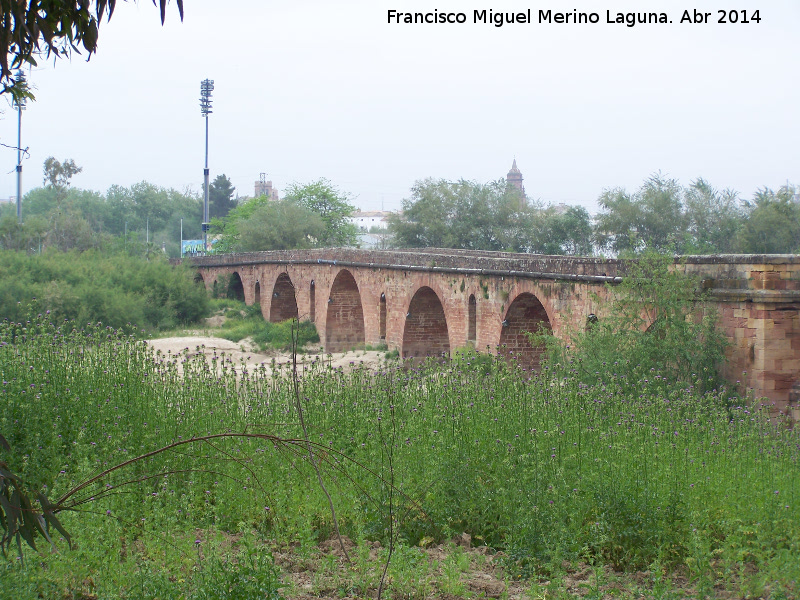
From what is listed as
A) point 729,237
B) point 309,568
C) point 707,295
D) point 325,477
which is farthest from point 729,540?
point 729,237

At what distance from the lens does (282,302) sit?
31875 millimetres

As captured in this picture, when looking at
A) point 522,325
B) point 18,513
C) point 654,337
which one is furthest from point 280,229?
point 18,513

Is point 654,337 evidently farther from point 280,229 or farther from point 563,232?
point 280,229

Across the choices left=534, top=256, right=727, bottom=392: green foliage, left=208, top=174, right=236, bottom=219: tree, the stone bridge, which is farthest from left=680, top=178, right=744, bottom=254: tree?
left=208, top=174, right=236, bottom=219: tree

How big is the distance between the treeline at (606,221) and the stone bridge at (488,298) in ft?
34.4

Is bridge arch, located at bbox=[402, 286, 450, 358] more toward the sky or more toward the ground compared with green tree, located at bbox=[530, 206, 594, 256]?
more toward the ground

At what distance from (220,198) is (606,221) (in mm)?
39923

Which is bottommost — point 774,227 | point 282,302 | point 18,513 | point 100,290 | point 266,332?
point 266,332

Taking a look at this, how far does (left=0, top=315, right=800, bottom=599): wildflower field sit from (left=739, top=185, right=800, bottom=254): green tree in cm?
2740

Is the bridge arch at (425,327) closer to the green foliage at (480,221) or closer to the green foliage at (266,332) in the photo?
the green foliage at (266,332)

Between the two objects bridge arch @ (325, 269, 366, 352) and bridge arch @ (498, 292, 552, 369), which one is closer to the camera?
bridge arch @ (498, 292, 552, 369)

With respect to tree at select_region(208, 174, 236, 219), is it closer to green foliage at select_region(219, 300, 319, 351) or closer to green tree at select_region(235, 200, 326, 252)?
green tree at select_region(235, 200, 326, 252)

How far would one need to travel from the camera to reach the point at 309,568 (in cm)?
433

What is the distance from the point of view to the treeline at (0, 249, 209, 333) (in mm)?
22047
